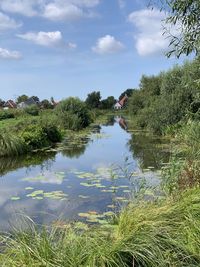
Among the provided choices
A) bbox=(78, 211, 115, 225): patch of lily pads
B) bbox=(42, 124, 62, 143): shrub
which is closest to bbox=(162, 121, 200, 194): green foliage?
bbox=(78, 211, 115, 225): patch of lily pads

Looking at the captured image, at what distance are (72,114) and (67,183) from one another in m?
26.2

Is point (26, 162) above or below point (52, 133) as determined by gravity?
below

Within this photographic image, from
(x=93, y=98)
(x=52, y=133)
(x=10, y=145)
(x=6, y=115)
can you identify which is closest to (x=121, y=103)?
(x=93, y=98)

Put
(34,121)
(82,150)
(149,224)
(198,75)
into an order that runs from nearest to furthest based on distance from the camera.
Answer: (149,224)
(198,75)
(82,150)
(34,121)

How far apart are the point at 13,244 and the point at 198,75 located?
31.7 feet

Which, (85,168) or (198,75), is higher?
(198,75)

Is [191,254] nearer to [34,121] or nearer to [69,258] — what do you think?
→ [69,258]

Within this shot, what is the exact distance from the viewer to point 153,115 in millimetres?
33000

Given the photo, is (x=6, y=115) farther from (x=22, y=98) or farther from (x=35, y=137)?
(x=22, y=98)

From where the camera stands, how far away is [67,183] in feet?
44.7

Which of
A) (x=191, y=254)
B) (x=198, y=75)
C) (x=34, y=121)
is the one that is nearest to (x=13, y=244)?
(x=191, y=254)

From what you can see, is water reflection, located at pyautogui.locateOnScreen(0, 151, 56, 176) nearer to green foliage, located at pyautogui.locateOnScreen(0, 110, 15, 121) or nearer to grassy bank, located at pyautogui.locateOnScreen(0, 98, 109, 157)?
grassy bank, located at pyautogui.locateOnScreen(0, 98, 109, 157)

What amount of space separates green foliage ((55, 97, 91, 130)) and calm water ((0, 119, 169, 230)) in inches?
629

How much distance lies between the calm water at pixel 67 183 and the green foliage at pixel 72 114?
52.4 ft
